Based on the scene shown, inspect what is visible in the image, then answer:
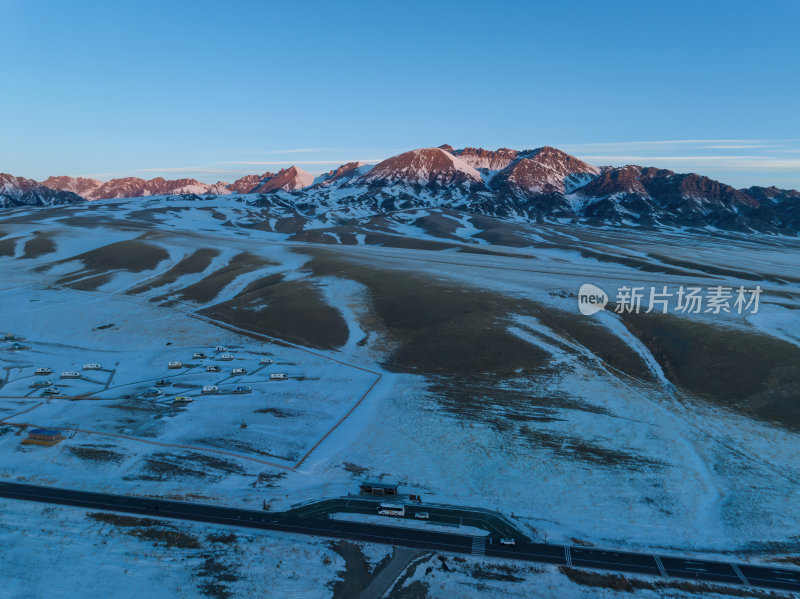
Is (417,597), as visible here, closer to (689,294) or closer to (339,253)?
(689,294)

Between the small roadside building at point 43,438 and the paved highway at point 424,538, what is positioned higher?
the small roadside building at point 43,438

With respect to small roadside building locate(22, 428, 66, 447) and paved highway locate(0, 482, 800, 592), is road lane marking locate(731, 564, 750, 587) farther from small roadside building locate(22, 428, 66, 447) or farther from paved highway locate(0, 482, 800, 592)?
small roadside building locate(22, 428, 66, 447)

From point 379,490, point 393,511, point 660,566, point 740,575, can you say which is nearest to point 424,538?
point 393,511

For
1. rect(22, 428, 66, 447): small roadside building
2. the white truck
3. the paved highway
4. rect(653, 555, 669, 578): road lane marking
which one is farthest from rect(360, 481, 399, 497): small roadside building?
rect(22, 428, 66, 447): small roadside building

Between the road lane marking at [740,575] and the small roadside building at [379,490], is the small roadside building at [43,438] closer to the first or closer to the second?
the small roadside building at [379,490]

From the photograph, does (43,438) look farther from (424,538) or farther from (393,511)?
(424,538)

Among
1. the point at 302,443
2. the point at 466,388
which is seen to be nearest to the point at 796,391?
the point at 466,388

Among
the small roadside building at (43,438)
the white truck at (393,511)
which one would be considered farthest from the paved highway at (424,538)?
the small roadside building at (43,438)

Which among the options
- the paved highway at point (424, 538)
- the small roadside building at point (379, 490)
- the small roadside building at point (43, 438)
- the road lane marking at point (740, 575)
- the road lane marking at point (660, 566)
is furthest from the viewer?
the small roadside building at point (43, 438)
